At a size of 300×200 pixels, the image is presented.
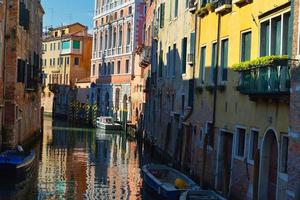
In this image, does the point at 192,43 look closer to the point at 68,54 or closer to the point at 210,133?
the point at 210,133

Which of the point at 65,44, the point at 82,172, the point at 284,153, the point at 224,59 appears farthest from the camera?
the point at 65,44

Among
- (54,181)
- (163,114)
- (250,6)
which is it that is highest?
(250,6)

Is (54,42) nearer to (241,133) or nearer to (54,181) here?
(54,181)

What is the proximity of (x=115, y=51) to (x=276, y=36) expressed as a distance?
35.9m

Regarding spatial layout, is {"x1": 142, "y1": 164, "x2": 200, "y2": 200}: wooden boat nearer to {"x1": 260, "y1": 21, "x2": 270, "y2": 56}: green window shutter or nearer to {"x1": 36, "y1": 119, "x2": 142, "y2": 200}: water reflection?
{"x1": 36, "y1": 119, "x2": 142, "y2": 200}: water reflection

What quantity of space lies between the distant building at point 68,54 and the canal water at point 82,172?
24485mm

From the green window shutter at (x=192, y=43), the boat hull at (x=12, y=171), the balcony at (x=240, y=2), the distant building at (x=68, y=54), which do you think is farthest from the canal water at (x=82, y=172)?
the distant building at (x=68, y=54)

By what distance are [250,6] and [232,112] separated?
227cm

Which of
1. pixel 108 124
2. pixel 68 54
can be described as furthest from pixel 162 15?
pixel 68 54

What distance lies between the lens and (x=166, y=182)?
14.5 meters

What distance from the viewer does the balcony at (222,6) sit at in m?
13.2

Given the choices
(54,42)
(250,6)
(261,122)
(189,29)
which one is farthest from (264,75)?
(54,42)

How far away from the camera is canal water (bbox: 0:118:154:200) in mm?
14847

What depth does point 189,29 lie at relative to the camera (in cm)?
1817
